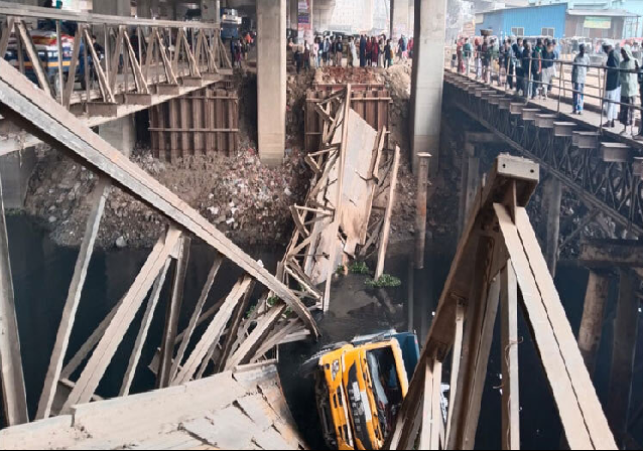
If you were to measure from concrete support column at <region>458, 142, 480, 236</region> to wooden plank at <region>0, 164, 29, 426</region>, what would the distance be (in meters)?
18.5

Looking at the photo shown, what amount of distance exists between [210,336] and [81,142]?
7.81 feet

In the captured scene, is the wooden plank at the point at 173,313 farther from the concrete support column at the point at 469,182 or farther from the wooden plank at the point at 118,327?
the concrete support column at the point at 469,182

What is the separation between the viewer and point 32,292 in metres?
17.9

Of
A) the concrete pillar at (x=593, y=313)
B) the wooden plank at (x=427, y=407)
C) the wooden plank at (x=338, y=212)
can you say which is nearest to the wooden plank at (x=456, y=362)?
the wooden plank at (x=427, y=407)

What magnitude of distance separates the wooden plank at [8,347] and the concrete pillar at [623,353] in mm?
9297

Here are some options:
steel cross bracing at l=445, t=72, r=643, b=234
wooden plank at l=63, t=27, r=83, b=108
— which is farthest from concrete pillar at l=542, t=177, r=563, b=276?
wooden plank at l=63, t=27, r=83, b=108

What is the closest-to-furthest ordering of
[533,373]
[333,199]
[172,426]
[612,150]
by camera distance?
[172,426], [612,150], [533,373], [333,199]

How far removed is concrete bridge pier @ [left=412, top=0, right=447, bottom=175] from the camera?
78.7ft

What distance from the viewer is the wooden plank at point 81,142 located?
402cm

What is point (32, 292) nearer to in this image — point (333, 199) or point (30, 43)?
point (333, 199)

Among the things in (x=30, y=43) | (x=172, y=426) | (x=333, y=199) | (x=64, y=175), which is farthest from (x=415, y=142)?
(x=172, y=426)

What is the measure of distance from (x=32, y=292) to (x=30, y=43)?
10.7m

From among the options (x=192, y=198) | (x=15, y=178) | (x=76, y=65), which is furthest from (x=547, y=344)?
(x=15, y=178)

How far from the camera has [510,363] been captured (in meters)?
3.21
